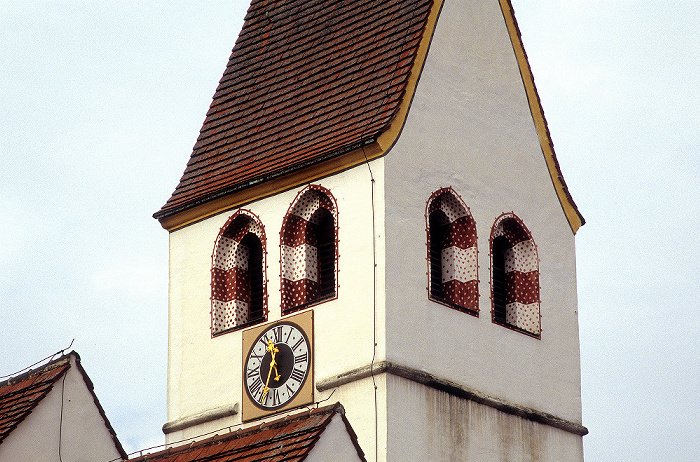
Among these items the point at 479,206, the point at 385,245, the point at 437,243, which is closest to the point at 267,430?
the point at 385,245

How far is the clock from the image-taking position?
33.7 metres

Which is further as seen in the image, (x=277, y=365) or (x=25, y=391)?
(x=277, y=365)

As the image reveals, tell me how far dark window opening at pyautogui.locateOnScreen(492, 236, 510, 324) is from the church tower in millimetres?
39

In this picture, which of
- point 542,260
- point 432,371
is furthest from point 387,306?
point 542,260

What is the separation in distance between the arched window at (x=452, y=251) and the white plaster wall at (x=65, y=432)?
5376mm

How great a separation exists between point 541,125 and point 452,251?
333 cm

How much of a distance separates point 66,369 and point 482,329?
20.5 ft

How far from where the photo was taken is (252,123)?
3675cm

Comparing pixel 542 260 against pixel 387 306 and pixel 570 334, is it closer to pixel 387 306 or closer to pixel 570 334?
pixel 570 334

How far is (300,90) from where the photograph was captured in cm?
3634

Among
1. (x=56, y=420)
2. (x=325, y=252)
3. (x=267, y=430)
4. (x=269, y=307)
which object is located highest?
(x=325, y=252)

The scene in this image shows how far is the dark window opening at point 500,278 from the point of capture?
35531 millimetres

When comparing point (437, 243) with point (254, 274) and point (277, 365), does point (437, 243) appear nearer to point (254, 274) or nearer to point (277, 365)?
point (254, 274)

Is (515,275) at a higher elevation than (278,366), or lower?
higher
